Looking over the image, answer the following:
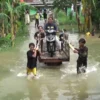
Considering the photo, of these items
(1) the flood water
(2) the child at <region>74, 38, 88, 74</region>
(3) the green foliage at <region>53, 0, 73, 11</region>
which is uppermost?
(3) the green foliage at <region>53, 0, 73, 11</region>

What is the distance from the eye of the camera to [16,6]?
2070 centimetres

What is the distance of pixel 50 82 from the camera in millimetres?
10969

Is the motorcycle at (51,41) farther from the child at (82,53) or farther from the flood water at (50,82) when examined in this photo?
the child at (82,53)

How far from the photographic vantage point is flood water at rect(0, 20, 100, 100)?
9.38m

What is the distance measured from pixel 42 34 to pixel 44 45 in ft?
2.18

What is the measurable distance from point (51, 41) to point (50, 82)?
2.60 meters

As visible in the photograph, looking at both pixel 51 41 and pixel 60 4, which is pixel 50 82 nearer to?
pixel 51 41

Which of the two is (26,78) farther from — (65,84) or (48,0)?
Answer: (48,0)

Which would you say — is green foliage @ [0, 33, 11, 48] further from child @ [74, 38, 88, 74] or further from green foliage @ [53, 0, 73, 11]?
green foliage @ [53, 0, 73, 11]

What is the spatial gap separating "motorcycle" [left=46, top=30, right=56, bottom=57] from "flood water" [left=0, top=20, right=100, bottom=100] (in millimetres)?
653

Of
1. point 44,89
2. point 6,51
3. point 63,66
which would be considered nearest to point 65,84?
point 44,89

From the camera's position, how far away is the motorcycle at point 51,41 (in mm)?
13211

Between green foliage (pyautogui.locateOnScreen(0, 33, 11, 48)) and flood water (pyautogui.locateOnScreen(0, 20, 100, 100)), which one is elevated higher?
green foliage (pyautogui.locateOnScreen(0, 33, 11, 48))

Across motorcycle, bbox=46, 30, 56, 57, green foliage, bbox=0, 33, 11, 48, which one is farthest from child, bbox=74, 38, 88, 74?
green foliage, bbox=0, 33, 11, 48
